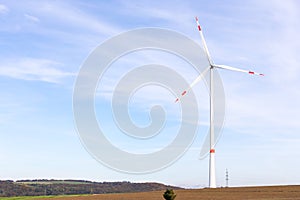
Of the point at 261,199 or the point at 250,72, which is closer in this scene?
the point at 261,199

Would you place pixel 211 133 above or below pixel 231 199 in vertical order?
above

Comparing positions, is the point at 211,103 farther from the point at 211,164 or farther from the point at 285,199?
the point at 285,199

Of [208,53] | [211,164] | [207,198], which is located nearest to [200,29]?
[208,53]

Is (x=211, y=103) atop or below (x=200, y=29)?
below

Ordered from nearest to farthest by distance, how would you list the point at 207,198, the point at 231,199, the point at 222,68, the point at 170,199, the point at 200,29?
the point at 170,199 < the point at 231,199 < the point at 207,198 < the point at 200,29 < the point at 222,68

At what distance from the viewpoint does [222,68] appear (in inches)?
3634

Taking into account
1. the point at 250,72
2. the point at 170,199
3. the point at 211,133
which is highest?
the point at 250,72

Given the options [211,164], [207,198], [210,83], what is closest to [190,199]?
[207,198]

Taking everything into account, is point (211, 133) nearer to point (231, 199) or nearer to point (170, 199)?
point (231, 199)

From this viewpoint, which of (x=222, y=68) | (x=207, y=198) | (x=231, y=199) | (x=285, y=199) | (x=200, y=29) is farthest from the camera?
(x=222, y=68)

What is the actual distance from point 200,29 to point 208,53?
6.39 metres

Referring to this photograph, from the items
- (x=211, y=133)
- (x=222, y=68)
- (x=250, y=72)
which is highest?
(x=222, y=68)

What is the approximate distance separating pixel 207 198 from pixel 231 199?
761 cm

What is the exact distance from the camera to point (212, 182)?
286 ft
